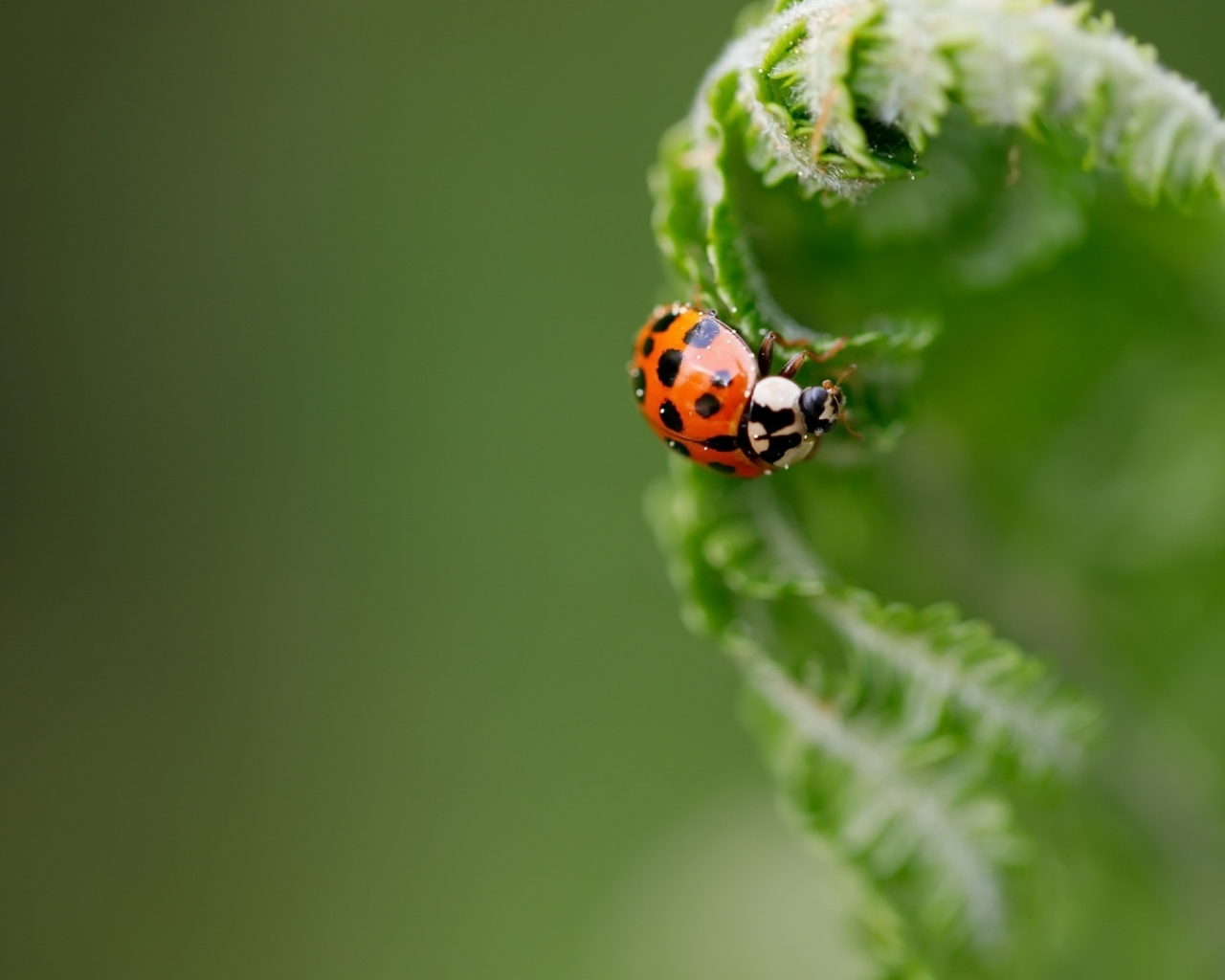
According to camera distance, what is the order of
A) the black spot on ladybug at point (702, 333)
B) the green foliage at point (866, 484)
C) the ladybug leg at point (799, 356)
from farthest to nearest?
the black spot on ladybug at point (702, 333), the ladybug leg at point (799, 356), the green foliage at point (866, 484)

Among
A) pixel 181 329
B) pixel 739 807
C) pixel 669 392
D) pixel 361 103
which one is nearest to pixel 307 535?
pixel 181 329

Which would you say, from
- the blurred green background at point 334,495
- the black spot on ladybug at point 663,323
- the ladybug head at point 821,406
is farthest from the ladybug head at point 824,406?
the blurred green background at point 334,495

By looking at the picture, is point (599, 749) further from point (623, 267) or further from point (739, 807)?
point (623, 267)

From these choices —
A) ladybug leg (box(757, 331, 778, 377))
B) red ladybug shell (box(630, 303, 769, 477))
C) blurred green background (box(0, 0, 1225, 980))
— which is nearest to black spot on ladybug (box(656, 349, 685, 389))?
red ladybug shell (box(630, 303, 769, 477))

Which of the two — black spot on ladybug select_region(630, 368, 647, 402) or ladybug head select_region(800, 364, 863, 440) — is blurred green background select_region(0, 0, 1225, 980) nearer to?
black spot on ladybug select_region(630, 368, 647, 402)

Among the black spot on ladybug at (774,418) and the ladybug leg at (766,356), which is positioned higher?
the ladybug leg at (766,356)

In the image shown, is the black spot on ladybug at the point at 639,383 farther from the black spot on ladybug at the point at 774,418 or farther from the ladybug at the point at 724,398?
the black spot on ladybug at the point at 774,418

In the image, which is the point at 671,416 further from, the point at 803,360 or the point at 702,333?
the point at 803,360
